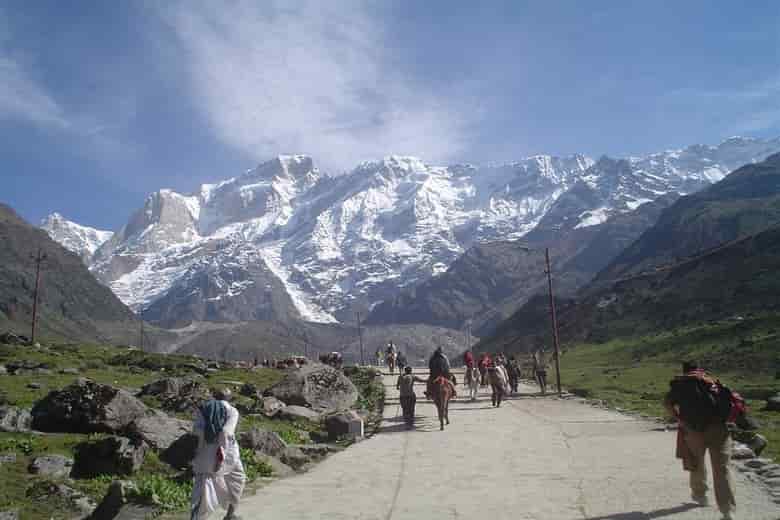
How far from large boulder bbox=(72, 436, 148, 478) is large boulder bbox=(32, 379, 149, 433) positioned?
2.49 meters

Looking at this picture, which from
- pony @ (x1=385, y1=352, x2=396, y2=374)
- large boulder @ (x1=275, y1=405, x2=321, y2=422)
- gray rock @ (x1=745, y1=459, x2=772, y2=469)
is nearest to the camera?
gray rock @ (x1=745, y1=459, x2=772, y2=469)

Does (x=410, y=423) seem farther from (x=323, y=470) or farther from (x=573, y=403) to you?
(x=573, y=403)

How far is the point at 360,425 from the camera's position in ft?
65.5

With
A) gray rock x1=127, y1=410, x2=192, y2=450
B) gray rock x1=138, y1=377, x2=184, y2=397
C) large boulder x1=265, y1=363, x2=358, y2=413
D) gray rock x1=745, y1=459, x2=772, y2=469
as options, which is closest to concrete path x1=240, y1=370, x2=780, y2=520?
gray rock x1=745, y1=459, x2=772, y2=469

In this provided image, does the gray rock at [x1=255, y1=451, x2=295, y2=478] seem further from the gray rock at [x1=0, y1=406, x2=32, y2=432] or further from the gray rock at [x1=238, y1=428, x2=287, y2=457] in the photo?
the gray rock at [x1=0, y1=406, x2=32, y2=432]

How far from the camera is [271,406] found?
24.3 meters

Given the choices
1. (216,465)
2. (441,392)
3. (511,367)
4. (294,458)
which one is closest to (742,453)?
(441,392)

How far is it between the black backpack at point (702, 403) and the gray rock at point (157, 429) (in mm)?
11084

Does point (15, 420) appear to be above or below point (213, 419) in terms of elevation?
below

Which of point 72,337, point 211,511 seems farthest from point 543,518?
point 72,337

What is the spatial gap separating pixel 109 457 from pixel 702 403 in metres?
11.7

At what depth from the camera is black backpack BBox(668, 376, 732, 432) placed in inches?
386

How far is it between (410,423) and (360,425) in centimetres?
172

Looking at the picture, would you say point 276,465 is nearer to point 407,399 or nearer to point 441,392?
point 441,392
